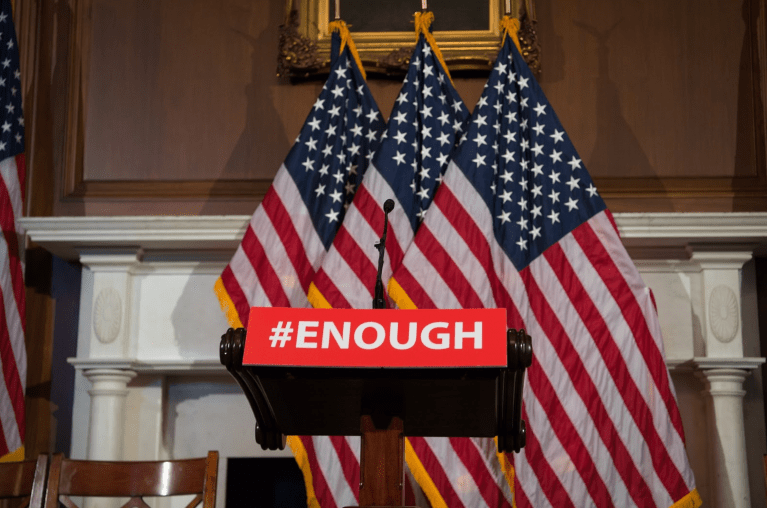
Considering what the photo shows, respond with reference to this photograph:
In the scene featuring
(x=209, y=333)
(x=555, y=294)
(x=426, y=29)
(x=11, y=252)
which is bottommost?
(x=209, y=333)

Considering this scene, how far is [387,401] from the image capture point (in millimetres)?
1855

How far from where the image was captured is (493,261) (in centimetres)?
399

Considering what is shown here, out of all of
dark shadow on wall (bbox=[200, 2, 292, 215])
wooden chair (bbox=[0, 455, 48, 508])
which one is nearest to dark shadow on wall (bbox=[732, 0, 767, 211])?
dark shadow on wall (bbox=[200, 2, 292, 215])

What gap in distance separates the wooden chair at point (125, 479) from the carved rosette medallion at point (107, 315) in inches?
49.2

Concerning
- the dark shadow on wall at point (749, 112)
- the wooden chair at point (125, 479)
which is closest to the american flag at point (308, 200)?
the wooden chair at point (125, 479)

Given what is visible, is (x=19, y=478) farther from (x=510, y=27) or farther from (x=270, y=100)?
(x=510, y=27)

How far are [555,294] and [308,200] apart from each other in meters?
1.33

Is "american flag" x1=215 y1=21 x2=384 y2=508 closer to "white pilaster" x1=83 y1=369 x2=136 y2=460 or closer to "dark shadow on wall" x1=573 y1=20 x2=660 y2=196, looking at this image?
"white pilaster" x1=83 y1=369 x2=136 y2=460

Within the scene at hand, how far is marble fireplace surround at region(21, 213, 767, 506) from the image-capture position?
4098 mm

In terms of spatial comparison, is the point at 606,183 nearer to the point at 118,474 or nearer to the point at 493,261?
the point at 493,261

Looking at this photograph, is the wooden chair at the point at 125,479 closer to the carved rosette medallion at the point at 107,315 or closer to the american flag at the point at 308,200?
the american flag at the point at 308,200

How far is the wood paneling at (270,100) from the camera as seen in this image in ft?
15.1

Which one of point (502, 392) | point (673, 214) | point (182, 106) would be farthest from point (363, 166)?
point (502, 392)

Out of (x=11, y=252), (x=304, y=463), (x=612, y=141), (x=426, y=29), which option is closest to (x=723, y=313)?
(x=612, y=141)
